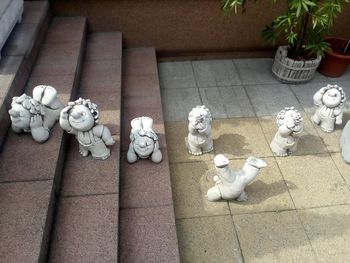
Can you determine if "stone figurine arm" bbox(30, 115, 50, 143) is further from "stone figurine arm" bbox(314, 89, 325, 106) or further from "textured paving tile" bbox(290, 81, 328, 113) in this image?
"textured paving tile" bbox(290, 81, 328, 113)

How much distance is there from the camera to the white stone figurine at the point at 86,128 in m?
3.04

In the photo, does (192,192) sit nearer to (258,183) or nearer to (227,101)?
(258,183)

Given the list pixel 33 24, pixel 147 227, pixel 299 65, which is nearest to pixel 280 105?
pixel 299 65

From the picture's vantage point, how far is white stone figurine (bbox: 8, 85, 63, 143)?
309 cm

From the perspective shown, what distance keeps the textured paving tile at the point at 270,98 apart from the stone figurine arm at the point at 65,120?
286 cm

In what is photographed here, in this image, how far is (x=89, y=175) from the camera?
3.27 metres

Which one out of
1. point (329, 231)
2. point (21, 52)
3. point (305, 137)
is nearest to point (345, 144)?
point (305, 137)

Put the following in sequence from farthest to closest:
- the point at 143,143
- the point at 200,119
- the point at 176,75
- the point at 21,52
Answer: the point at 176,75 → the point at 21,52 → the point at 200,119 → the point at 143,143

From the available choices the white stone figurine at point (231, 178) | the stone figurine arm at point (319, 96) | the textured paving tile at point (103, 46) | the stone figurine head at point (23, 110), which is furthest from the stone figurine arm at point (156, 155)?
the stone figurine arm at point (319, 96)

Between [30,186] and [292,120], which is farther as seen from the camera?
[292,120]

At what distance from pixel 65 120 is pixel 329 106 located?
11.0ft

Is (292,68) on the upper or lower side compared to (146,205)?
upper

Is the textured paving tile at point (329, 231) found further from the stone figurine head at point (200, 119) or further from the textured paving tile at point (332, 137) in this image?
the stone figurine head at point (200, 119)

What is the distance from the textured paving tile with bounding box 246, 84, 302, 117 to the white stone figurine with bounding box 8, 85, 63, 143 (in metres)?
2.97
